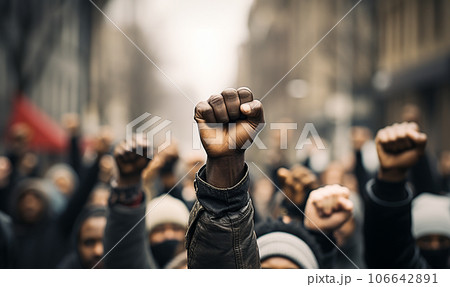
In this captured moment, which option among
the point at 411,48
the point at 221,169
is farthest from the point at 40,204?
the point at 411,48

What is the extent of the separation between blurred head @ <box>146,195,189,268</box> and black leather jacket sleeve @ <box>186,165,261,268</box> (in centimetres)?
96

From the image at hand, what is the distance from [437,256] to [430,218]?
16cm

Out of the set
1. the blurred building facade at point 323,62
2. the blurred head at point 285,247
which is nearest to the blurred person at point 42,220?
the blurred head at point 285,247

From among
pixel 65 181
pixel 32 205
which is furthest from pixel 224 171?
pixel 65 181

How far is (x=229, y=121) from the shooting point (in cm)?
97

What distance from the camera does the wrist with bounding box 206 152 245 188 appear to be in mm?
979

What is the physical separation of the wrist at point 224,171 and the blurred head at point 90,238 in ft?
3.68

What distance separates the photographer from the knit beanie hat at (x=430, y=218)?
1.81 meters

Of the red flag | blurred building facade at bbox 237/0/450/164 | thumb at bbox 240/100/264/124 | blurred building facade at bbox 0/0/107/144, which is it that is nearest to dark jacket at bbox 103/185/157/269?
thumb at bbox 240/100/264/124

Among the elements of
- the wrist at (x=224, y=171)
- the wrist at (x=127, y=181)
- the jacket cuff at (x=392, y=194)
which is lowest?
the jacket cuff at (x=392, y=194)

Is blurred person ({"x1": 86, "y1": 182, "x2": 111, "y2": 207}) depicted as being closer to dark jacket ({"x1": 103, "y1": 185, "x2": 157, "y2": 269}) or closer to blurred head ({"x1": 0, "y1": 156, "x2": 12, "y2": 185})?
blurred head ({"x1": 0, "y1": 156, "x2": 12, "y2": 185})

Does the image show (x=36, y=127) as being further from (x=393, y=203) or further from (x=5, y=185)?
(x=393, y=203)

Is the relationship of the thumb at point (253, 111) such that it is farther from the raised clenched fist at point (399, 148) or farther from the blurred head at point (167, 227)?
the blurred head at point (167, 227)
